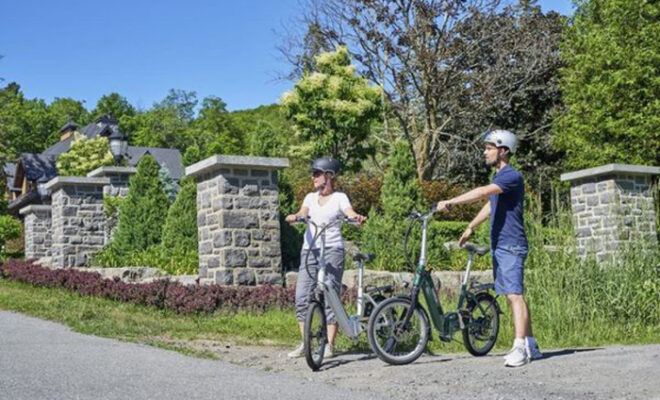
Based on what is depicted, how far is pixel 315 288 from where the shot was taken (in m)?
7.46

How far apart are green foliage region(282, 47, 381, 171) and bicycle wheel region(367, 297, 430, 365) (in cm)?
2324

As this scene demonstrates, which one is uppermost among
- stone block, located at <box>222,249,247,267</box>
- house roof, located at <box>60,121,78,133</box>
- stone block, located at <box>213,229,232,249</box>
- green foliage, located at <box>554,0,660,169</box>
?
house roof, located at <box>60,121,78,133</box>

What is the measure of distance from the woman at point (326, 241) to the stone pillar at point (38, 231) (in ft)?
62.8

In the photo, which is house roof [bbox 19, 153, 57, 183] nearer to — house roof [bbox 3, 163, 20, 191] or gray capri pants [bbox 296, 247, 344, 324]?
house roof [bbox 3, 163, 20, 191]

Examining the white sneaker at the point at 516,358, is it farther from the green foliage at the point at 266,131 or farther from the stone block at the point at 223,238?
the green foliage at the point at 266,131

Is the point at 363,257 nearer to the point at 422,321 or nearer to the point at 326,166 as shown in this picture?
the point at 422,321

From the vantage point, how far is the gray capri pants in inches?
300

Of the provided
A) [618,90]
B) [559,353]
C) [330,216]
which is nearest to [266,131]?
[618,90]

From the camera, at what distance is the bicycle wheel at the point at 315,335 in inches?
275

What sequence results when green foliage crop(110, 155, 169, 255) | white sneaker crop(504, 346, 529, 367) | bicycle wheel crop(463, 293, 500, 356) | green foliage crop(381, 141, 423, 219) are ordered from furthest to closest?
green foliage crop(110, 155, 169, 255)
green foliage crop(381, 141, 423, 219)
bicycle wheel crop(463, 293, 500, 356)
white sneaker crop(504, 346, 529, 367)

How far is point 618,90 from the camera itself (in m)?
26.2

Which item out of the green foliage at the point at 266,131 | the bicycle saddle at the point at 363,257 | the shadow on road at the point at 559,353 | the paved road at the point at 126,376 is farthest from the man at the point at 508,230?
the green foliage at the point at 266,131

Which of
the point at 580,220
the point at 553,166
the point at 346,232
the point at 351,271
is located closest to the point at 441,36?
the point at 553,166

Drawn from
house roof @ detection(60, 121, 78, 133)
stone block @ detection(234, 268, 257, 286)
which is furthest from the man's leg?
house roof @ detection(60, 121, 78, 133)
